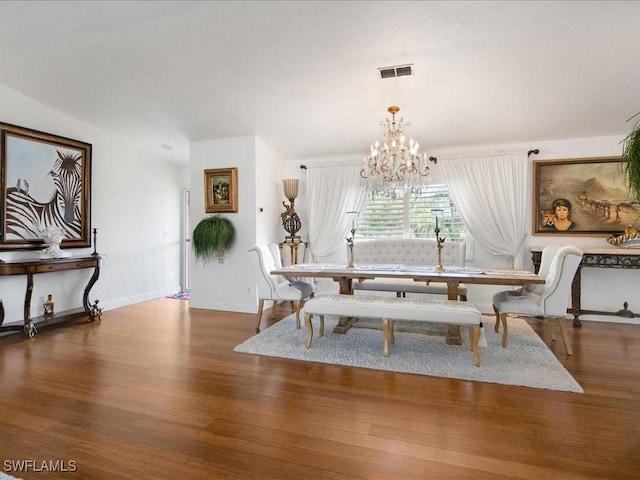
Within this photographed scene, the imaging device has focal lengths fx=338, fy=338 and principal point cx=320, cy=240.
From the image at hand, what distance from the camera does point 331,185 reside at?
221 inches

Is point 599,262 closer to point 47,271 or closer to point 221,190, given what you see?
point 221,190

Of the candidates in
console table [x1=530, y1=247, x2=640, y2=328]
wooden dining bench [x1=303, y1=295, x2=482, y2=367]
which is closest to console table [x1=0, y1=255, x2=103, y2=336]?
wooden dining bench [x1=303, y1=295, x2=482, y2=367]

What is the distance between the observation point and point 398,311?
3.04 meters

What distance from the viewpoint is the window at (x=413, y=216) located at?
517 cm

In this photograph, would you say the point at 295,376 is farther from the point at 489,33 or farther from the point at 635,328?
the point at 635,328

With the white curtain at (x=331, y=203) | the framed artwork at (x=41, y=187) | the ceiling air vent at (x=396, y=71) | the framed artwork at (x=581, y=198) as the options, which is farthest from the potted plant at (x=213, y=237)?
the framed artwork at (x=581, y=198)

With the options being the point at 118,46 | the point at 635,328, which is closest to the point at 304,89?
the point at 118,46

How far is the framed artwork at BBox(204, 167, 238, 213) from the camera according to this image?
5066mm

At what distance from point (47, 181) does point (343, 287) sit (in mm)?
4038

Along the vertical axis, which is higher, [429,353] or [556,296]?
[556,296]

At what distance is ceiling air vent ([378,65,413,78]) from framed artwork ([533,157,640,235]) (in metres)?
2.66

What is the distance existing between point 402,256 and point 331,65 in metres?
2.93

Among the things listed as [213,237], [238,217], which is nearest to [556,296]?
[238,217]

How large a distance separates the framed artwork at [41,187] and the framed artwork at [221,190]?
5.35 ft
